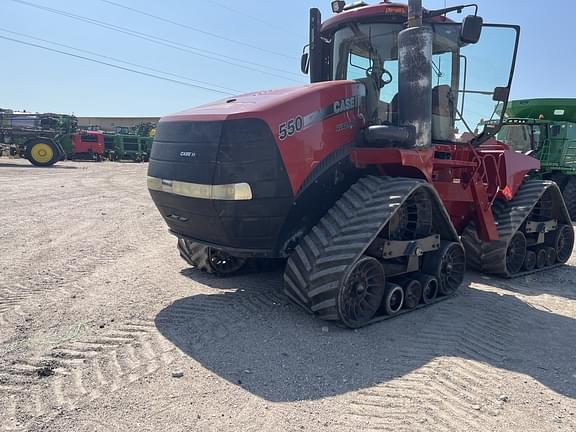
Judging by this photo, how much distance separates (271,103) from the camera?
3861mm

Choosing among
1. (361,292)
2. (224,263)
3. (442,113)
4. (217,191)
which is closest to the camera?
(217,191)

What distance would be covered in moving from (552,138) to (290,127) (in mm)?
11521

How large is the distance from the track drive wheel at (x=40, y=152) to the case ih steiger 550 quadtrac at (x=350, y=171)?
2126 cm

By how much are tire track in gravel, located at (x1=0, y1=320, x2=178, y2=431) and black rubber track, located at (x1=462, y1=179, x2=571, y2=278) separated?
4.23 m

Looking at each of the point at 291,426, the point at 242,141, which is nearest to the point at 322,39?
the point at 242,141

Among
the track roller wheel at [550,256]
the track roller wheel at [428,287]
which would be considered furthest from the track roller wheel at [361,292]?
the track roller wheel at [550,256]

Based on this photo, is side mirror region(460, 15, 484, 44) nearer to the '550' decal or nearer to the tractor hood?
the tractor hood

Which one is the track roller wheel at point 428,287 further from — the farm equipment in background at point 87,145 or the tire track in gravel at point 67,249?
the farm equipment in background at point 87,145

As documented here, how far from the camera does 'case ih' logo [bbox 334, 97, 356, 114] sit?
4391 millimetres

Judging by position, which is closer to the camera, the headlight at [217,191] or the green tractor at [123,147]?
the headlight at [217,191]

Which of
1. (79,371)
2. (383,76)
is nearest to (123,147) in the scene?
(383,76)

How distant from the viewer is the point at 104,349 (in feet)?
11.6

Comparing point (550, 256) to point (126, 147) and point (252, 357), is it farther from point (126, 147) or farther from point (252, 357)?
point (126, 147)

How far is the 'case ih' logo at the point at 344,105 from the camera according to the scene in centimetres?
439
